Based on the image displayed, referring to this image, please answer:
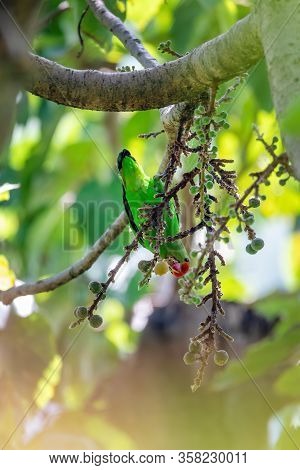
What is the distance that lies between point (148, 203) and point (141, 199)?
161mm

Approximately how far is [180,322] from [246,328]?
1.37 feet

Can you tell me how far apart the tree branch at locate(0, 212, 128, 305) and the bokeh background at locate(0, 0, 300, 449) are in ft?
2.04

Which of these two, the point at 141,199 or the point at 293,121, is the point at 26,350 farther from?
the point at 293,121

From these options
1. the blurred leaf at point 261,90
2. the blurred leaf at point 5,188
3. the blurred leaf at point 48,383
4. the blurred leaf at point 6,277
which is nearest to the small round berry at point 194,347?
the blurred leaf at point 5,188

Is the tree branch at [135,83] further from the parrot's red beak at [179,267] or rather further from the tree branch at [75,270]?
the parrot's red beak at [179,267]

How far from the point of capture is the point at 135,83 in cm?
181

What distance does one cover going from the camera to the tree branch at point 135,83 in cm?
169

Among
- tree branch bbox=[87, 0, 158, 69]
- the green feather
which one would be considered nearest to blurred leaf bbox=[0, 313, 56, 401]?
the green feather

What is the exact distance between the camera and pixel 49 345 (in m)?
3.57

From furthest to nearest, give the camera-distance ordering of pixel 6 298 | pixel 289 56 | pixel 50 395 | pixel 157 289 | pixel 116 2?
pixel 157 289, pixel 50 395, pixel 116 2, pixel 6 298, pixel 289 56

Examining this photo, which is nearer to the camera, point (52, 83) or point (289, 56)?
point (289, 56)
